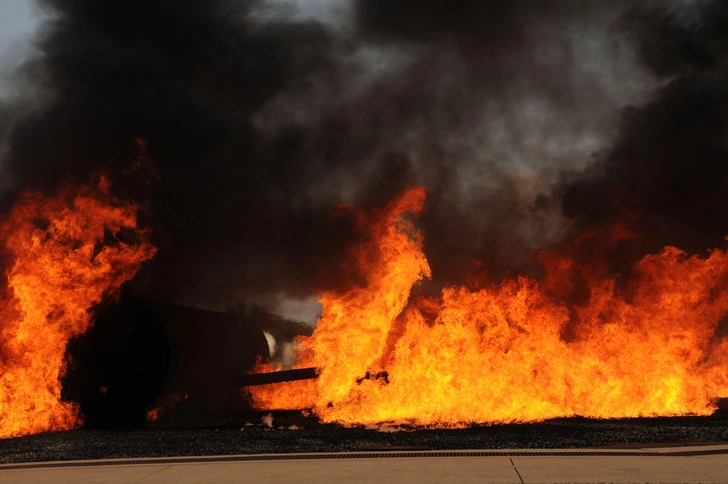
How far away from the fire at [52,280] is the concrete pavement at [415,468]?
654 cm

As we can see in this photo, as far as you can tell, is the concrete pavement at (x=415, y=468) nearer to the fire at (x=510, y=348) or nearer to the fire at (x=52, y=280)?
the fire at (x=510, y=348)

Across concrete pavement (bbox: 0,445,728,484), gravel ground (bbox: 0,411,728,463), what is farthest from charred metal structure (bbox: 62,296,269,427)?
concrete pavement (bbox: 0,445,728,484)

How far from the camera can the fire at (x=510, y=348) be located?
1700cm

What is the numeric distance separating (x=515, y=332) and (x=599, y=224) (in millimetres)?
5359

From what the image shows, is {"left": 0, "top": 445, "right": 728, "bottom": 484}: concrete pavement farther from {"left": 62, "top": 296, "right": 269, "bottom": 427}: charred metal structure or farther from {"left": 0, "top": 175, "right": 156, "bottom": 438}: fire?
{"left": 62, "top": 296, "right": 269, "bottom": 427}: charred metal structure

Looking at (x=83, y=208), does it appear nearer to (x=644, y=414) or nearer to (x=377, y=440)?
(x=377, y=440)

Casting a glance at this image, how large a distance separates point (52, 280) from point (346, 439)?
9192 mm

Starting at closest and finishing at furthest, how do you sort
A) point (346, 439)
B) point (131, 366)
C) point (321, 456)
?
point (321, 456), point (346, 439), point (131, 366)

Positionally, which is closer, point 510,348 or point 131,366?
point 510,348

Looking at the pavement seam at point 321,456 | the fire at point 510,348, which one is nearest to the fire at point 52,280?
the fire at point 510,348

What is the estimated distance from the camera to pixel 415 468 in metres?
9.32

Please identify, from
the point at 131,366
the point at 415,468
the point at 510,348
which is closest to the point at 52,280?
the point at 131,366

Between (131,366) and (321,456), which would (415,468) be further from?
(131,366)

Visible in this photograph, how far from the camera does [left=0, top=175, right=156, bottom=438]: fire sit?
17.2 meters
